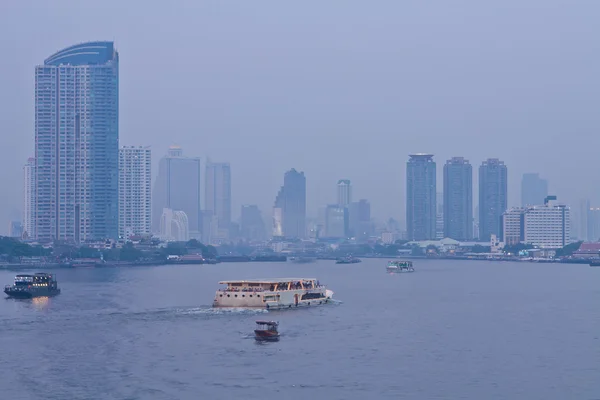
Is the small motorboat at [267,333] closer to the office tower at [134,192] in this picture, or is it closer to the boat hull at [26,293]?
the boat hull at [26,293]

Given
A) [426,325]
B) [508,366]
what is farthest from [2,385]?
[426,325]

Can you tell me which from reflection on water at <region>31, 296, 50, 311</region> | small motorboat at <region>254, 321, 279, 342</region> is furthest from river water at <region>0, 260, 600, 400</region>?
small motorboat at <region>254, 321, 279, 342</region>

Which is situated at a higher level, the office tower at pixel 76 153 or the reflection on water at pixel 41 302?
the office tower at pixel 76 153

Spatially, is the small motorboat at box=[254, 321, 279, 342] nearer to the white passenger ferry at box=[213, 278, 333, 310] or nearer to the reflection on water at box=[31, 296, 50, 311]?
the white passenger ferry at box=[213, 278, 333, 310]

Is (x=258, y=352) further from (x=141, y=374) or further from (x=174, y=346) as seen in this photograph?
(x=141, y=374)

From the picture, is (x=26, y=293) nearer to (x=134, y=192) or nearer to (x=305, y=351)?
(x=305, y=351)

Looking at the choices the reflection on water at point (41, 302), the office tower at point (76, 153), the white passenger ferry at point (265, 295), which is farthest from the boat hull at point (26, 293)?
the office tower at point (76, 153)
